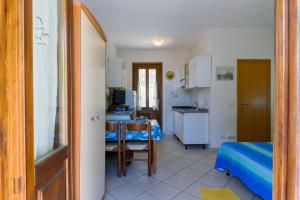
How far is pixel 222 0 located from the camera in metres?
3.19

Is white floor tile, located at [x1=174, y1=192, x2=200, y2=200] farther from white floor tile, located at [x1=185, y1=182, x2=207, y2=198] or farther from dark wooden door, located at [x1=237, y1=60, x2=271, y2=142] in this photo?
dark wooden door, located at [x1=237, y1=60, x2=271, y2=142]

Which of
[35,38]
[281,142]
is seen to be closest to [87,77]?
→ [35,38]

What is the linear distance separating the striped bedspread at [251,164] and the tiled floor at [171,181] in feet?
0.70

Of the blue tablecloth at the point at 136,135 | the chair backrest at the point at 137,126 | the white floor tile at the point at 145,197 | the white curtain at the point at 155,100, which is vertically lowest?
the white floor tile at the point at 145,197

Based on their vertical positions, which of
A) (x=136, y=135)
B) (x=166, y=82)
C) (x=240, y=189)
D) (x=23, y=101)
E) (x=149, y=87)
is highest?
(x=166, y=82)

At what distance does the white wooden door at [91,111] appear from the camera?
157 cm

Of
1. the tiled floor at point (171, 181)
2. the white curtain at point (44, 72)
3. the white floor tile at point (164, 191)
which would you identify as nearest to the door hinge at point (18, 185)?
the white curtain at point (44, 72)

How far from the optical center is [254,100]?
4660mm

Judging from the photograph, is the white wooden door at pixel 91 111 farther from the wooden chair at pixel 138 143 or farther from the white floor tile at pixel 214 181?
the white floor tile at pixel 214 181

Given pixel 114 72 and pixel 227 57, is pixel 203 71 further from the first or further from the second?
pixel 114 72

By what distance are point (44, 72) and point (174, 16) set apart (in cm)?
318

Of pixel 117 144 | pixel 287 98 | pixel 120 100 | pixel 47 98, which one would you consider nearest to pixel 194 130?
pixel 120 100

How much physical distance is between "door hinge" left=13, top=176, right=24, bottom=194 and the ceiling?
305 centimetres

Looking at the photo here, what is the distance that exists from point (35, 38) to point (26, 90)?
1.15 ft
